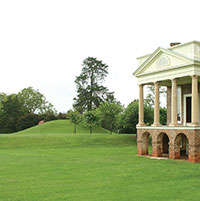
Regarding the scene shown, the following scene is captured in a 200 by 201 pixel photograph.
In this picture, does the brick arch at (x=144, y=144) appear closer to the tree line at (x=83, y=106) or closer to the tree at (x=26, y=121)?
the tree line at (x=83, y=106)

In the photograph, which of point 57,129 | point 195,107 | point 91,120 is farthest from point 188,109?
point 57,129

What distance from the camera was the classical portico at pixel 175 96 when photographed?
24438 mm

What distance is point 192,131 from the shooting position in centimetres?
2419

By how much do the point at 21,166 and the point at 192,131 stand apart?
41.4 ft

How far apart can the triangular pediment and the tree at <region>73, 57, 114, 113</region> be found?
144 feet

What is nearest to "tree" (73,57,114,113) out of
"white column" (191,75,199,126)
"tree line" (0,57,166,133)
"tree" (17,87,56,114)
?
"tree line" (0,57,166,133)

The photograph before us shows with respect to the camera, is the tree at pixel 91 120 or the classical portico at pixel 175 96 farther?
the tree at pixel 91 120

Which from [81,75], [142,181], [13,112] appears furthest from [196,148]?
[13,112]

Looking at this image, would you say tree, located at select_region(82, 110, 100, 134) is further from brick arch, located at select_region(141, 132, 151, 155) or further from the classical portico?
brick arch, located at select_region(141, 132, 151, 155)

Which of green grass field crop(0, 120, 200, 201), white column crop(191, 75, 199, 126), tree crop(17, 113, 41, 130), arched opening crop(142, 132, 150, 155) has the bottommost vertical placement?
green grass field crop(0, 120, 200, 201)

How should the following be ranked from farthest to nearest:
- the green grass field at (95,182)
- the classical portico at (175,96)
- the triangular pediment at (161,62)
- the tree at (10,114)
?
the tree at (10,114) < the triangular pediment at (161,62) < the classical portico at (175,96) < the green grass field at (95,182)

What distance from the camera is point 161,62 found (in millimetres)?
27547

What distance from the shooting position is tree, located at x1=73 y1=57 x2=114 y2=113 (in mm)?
73688

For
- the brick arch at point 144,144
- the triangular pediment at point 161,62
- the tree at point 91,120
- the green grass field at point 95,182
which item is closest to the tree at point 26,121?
the tree at point 91,120
